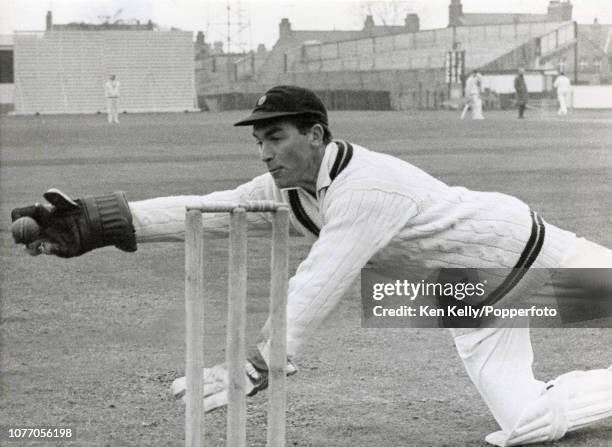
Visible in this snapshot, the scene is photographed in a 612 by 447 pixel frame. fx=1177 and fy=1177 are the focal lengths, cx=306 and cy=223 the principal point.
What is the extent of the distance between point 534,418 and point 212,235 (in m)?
1.19

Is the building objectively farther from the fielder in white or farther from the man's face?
the man's face

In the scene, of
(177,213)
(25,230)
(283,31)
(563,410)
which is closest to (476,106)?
(283,31)

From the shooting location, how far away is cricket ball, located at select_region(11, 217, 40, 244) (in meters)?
3.36

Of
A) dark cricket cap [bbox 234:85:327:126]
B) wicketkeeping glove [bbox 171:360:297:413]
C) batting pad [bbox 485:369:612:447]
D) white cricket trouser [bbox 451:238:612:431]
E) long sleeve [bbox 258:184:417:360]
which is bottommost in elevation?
batting pad [bbox 485:369:612:447]

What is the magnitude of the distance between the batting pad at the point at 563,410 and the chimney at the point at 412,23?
133 feet

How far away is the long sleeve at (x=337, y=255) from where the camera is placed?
3164 mm

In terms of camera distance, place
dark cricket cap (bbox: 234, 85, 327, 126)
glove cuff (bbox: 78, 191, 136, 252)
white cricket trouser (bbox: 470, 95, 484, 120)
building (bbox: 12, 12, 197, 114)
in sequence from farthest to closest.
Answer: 1. building (bbox: 12, 12, 197, 114)
2. white cricket trouser (bbox: 470, 95, 484, 120)
3. glove cuff (bbox: 78, 191, 136, 252)
4. dark cricket cap (bbox: 234, 85, 327, 126)

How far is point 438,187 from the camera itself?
11.7ft

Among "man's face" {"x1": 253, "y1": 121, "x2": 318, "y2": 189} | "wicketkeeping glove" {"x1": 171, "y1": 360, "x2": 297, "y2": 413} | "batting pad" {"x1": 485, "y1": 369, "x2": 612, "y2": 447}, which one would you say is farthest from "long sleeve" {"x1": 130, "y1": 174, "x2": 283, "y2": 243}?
"batting pad" {"x1": 485, "y1": 369, "x2": 612, "y2": 447}

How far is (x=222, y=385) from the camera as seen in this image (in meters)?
3.18

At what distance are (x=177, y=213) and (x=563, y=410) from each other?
4.57 feet

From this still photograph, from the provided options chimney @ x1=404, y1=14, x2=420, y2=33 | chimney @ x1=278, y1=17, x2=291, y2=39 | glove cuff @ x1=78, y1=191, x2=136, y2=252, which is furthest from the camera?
chimney @ x1=404, y1=14, x2=420, y2=33

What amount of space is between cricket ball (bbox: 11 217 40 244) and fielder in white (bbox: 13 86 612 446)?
4 centimetres

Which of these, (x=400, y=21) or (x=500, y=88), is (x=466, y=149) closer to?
(x=500, y=88)
